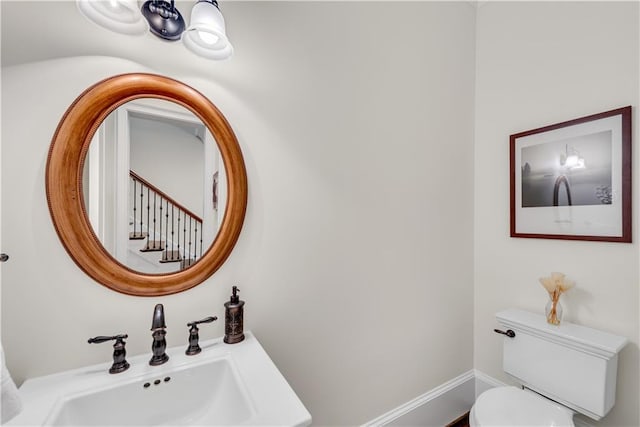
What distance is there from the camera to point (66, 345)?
2.81ft

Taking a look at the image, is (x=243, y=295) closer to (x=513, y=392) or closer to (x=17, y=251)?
(x=17, y=251)

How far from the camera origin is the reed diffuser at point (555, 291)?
145 centimetres

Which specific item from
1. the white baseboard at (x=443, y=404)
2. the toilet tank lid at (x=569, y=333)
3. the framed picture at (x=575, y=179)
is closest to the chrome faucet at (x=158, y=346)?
the white baseboard at (x=443, y=404)

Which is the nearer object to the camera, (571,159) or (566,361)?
(566,361)

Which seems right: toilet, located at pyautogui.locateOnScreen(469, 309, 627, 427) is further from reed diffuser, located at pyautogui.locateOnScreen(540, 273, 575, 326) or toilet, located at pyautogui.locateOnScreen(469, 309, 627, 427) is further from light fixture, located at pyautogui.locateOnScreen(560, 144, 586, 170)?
light fixture, located at pyautogui.locateOnScreen(560, 144, 586, 170)

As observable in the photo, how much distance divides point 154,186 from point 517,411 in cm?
182

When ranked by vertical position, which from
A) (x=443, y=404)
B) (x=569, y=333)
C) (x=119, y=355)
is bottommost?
(x=443, y=404)

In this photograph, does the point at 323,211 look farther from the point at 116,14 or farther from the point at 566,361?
the point at 566,361

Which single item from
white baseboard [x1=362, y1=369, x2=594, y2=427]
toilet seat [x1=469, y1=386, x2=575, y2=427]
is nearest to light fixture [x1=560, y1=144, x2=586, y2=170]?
toilet seat [x1=469, y1=386, x2=575, y2=427]

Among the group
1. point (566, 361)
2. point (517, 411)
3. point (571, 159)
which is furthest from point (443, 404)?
point (571, 159)

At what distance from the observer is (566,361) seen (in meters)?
1.34

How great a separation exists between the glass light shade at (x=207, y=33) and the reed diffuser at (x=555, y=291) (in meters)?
1.87

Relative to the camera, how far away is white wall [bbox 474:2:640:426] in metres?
1.35

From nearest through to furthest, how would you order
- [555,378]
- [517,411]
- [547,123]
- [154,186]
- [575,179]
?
[154,186] < [517,411] < [555,378] < [575,179] < [547,123]
